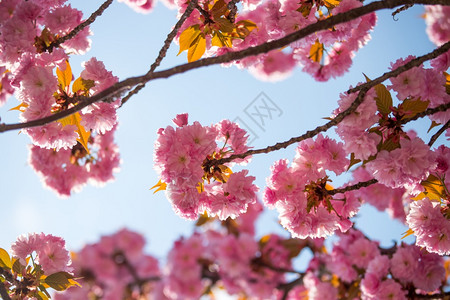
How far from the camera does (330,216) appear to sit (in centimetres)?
166

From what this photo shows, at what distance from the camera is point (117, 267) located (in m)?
8.15

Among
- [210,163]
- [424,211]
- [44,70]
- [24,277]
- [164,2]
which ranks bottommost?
[24,277]

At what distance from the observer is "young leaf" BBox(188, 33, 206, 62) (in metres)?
1.96

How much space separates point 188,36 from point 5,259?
158 centimetres

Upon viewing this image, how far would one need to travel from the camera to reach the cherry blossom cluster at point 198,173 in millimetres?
1562

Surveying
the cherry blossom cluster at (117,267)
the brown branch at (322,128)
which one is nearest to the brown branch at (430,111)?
the brown branch at (322,128)

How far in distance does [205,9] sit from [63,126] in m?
0.99

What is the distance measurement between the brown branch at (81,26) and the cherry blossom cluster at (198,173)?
680 millimetres

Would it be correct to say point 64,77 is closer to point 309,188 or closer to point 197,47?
point 197,47

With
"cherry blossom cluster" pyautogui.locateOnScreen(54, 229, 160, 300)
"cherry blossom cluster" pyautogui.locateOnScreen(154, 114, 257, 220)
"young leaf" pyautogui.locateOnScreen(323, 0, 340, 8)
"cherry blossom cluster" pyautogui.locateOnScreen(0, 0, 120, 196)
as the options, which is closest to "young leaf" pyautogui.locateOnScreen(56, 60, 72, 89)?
"cherry blossom cluster" pyautogui.locateOnScreen(0, 0, 120, 196)

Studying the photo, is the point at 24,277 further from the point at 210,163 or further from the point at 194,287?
the point at 194,287

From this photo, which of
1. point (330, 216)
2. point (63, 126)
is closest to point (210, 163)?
point (330, 216)

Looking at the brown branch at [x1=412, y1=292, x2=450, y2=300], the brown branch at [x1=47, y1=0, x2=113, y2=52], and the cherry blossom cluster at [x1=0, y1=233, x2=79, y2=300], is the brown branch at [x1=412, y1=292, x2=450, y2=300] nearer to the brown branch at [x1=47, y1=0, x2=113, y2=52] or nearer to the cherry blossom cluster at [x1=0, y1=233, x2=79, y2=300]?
the cherry blossom cluster at [x1=0, y1=233, x2=79, y2=300]

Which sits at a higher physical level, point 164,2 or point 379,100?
point 164,2
